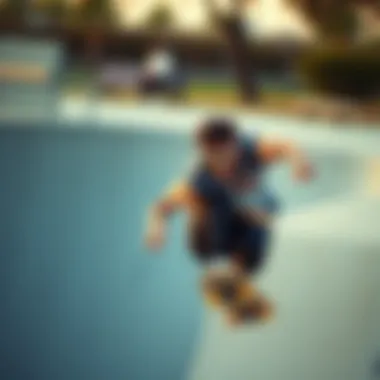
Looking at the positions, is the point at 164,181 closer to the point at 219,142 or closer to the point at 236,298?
the point at 219,142

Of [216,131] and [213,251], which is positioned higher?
[216,131]

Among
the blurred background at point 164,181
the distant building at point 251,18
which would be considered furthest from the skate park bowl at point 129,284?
the distant building at point 251,18

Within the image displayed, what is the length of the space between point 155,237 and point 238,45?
0.31 meters

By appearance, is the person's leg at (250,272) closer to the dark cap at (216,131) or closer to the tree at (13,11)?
the dark cap at (216,131)

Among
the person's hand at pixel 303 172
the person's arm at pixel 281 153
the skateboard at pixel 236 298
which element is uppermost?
the person's arm at pixel 281 153

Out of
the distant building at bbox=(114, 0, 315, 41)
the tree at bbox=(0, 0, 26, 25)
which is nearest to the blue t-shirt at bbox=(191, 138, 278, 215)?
the distant building at bbox=(114, 0, 315, 41)

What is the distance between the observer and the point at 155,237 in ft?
5.58

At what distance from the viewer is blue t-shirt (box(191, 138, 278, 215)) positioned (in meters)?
1.69

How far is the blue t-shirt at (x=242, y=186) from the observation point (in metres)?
1.69

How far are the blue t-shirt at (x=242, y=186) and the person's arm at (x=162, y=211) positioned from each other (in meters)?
0.02

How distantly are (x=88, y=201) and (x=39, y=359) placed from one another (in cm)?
25

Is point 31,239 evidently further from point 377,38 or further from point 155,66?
point 377,38

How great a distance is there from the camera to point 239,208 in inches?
66.6

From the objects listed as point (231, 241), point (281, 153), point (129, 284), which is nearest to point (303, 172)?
point (281, 153)
